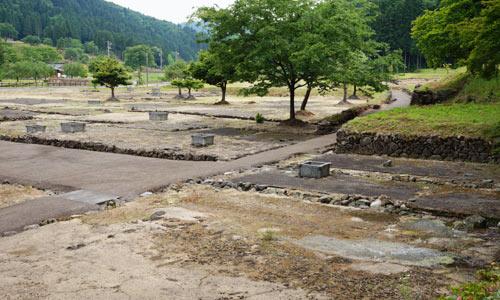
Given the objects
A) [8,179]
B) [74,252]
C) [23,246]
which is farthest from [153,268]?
[8,179]

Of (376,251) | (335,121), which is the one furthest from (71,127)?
(376,251)

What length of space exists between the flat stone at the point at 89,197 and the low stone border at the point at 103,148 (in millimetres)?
5651

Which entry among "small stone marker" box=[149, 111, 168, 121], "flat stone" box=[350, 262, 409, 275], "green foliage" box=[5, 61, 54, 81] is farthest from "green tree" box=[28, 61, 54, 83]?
"flat stone" box=[350, 262, 409, 275]

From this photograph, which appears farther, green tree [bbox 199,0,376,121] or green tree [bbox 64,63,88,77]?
green tree [bbox 64,63,88,77]

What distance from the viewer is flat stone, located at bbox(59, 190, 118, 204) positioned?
466 inches

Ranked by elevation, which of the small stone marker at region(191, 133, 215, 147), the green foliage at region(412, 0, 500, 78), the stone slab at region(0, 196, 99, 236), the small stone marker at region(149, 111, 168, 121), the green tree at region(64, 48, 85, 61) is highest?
the green tree at region(64, 48, 85, 61)

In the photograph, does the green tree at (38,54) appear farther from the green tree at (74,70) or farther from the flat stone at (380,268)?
the flat stone at (380,268)

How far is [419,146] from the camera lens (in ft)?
56.0

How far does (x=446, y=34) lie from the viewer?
21047 mm

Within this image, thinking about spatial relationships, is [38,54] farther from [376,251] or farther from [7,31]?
[376,251]

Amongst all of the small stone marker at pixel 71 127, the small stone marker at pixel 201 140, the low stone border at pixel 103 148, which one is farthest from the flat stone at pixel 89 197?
the small stone marker at pixel 71 127

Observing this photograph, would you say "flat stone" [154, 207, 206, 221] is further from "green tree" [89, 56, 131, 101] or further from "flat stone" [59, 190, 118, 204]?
"green tree" [89, 56, 131, 101]

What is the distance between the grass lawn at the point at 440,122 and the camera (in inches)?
647

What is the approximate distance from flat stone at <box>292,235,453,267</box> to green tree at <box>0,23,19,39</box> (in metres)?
166
